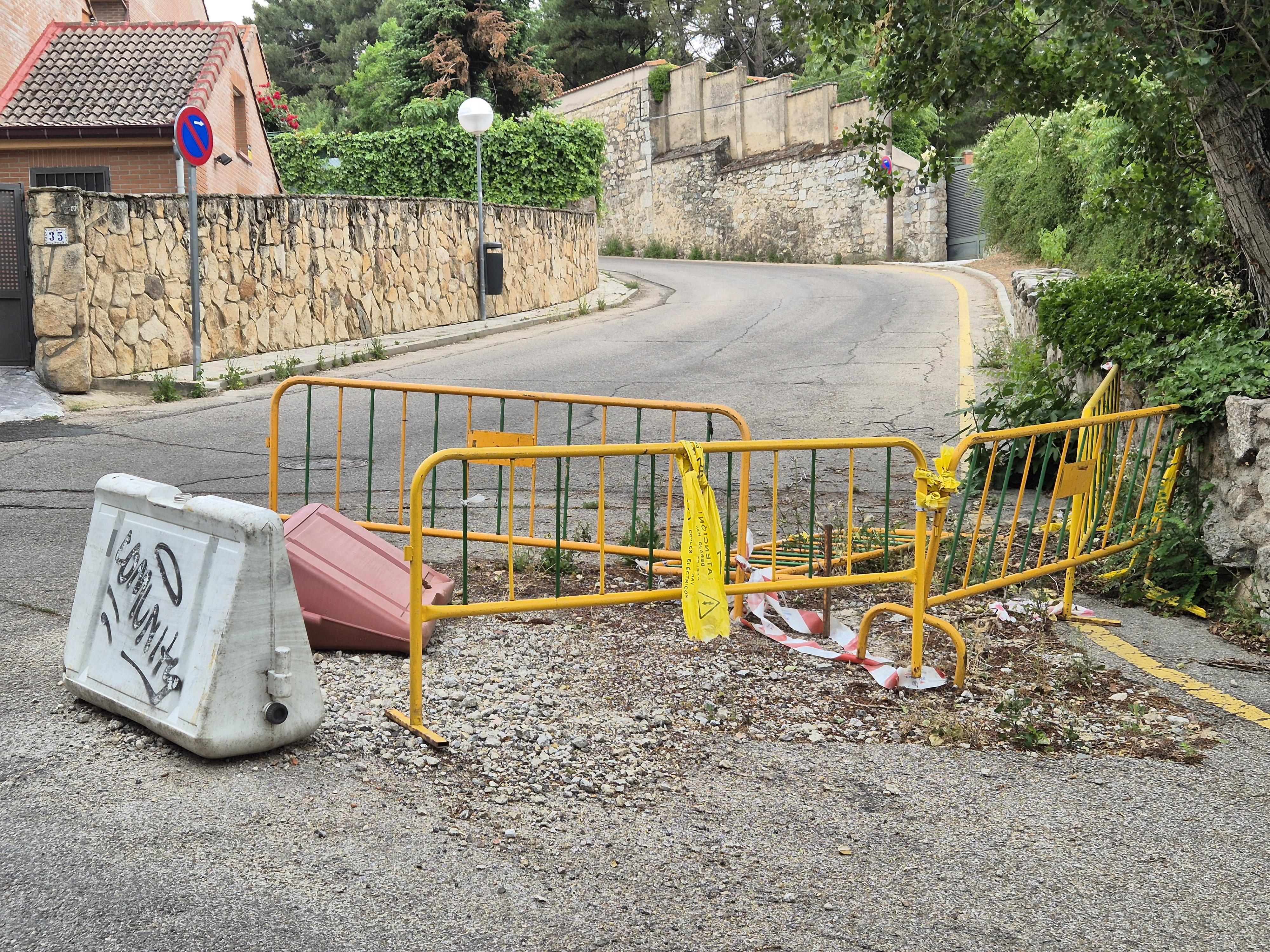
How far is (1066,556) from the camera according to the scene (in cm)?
626

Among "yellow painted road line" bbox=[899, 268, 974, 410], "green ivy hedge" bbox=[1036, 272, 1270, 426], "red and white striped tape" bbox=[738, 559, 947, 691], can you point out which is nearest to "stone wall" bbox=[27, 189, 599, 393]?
"yellow painted road line" bbox=[899, 268, 974, 410]

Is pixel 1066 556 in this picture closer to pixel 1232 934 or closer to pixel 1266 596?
pixel 1266 596

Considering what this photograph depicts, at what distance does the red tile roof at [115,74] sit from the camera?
64.4 feet

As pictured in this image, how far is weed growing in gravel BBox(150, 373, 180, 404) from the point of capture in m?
12.6

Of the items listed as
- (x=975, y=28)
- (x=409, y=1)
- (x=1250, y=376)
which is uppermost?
(x=409, y=1)

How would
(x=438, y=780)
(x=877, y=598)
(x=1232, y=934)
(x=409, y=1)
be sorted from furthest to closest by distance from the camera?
(x=409, y=1) < (x=877, y=598) < (x=438, y=780) < (x=1232, y=934)

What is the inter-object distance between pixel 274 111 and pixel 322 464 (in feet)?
69.0

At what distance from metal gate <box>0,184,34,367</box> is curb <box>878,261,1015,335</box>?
39.9ft

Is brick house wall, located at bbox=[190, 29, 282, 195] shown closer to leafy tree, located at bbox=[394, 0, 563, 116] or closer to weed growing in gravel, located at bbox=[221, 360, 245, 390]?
leafy tree, located at bbox=[394, 0, 563, 116]

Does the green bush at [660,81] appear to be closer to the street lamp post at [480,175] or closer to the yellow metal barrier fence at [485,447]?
the street lamp post at [480,175]

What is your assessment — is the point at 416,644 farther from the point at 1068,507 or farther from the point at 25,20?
the point at 25,20

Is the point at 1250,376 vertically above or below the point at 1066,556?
above

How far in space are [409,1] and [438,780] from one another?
29.9 meters

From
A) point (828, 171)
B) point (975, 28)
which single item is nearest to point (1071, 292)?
point (975, 28)
